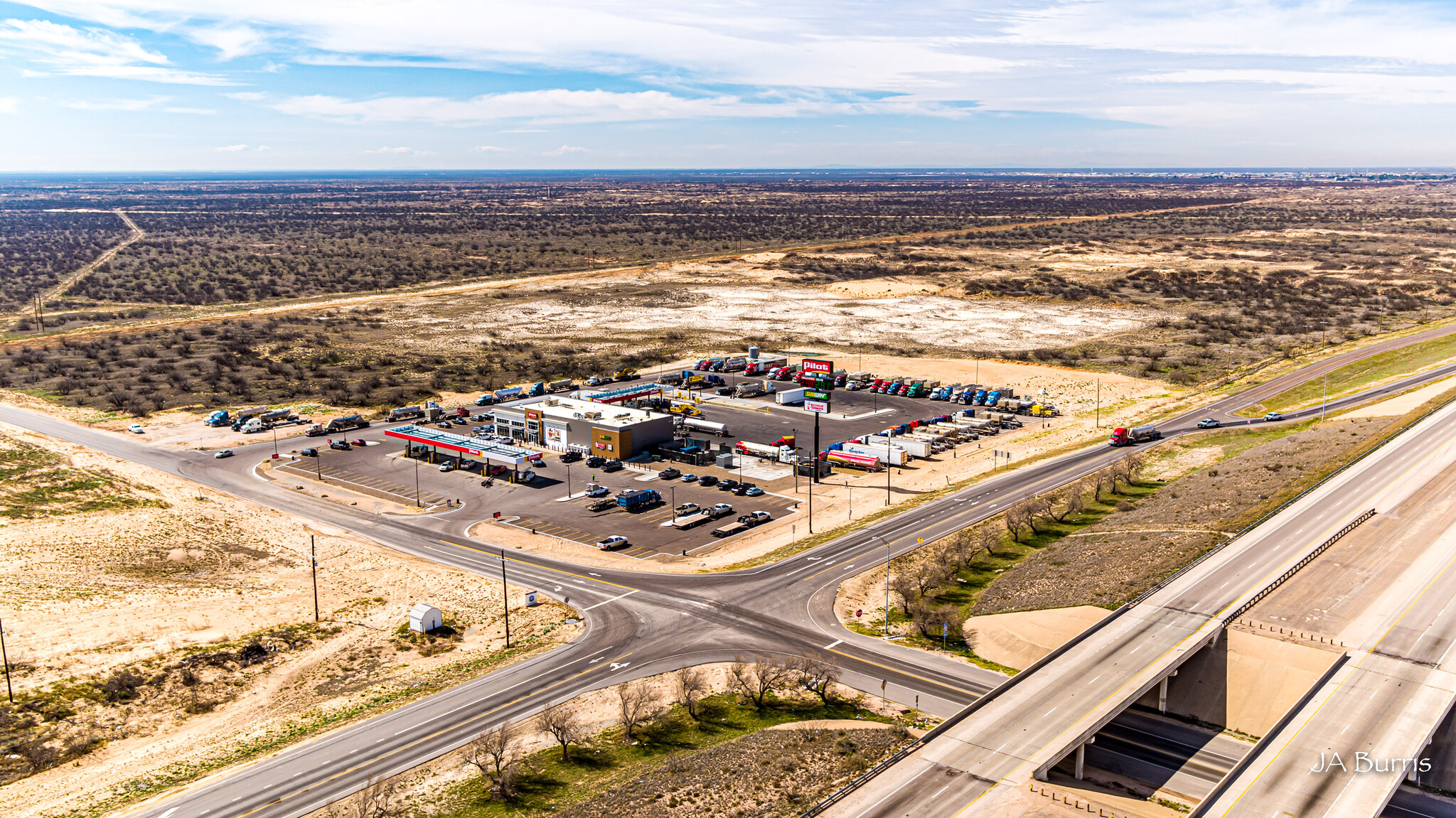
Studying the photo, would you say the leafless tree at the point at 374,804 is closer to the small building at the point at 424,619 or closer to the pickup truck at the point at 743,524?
the small building at the point at 424,619

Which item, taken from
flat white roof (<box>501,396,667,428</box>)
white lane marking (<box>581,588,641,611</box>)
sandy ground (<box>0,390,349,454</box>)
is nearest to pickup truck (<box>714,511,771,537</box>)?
white lane marking (<box>581,588,641,611</box>)

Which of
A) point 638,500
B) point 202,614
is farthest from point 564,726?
point 638,500

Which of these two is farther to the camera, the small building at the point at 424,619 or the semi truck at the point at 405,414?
the semi truck at the point at 405,414

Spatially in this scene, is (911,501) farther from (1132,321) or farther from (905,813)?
(1132,321)

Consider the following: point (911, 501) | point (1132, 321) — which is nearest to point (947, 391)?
point (911, 501)

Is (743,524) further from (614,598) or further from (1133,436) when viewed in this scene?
(1133,436)

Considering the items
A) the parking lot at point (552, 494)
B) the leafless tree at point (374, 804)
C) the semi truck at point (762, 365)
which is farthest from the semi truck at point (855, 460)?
the leafless tree at point (374, 804)
